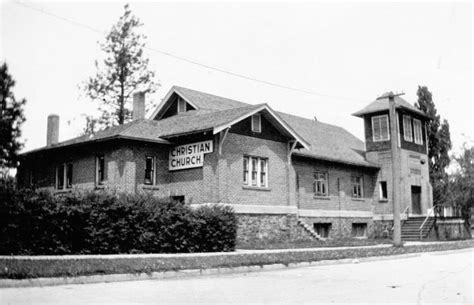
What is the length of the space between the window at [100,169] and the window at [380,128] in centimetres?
2086

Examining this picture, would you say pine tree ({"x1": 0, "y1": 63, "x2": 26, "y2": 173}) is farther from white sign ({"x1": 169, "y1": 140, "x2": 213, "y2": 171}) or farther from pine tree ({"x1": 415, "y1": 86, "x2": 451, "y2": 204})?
pine tree ({"x1": 415, "y1": 86, "x2": 451, "y2": 204})

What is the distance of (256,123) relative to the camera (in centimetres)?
2758

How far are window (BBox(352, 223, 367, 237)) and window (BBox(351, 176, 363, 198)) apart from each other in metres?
2.02

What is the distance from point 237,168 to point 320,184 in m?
9.52

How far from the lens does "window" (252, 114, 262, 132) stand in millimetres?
27438

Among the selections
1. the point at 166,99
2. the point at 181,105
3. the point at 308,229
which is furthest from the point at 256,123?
the point at 166,99

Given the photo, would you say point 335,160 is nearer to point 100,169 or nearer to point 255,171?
point 255,171

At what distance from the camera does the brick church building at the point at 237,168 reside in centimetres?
2588

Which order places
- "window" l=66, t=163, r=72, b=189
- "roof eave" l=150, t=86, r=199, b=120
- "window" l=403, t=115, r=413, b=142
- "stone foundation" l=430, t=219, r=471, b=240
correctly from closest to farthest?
1. "window" l=66, t=163, r=72, b=189
2. "roof eave" l=150, t=86, r=199, b=120
3. "stone foundation" l=430, t=219, r=471, b=240
4. "window" l=403, t=115, r=413, b=142

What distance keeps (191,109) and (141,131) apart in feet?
16.3

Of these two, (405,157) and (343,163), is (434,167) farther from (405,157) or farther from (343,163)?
(343,163)

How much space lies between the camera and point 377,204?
3844 centimetres

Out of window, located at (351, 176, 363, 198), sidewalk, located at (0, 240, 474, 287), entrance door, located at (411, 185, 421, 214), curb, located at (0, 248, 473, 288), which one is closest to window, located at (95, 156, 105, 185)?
sidewalk, located at (0, 240, 474, 287)

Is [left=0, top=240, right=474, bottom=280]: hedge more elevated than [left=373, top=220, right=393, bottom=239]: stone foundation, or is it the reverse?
[left=373, top=220, right=393, bottom=239]: stone foundation
